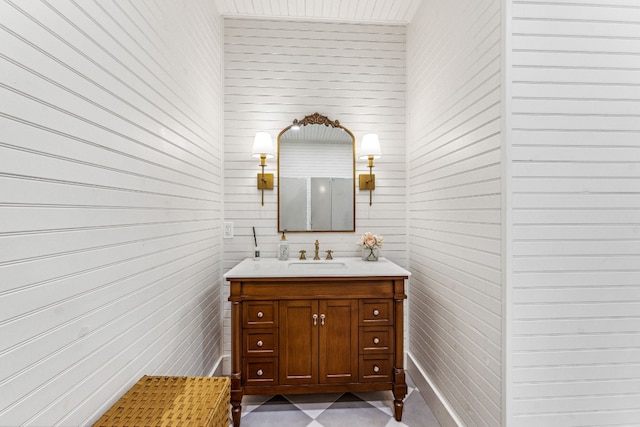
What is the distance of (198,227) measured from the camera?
1.98 m

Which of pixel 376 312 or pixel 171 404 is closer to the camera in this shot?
pixel 171 404

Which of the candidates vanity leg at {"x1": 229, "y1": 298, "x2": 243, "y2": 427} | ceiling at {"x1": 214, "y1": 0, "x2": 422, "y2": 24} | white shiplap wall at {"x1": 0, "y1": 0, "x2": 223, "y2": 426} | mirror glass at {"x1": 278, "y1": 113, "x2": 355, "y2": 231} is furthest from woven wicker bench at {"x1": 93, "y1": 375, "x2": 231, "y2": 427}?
ceiling at {"x1": 214, "y1": 0, "x2": 422, "y2": 24}

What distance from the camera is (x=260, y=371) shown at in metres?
1.94

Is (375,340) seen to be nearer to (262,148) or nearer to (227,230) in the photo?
(227,230)

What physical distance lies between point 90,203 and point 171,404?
71 cm

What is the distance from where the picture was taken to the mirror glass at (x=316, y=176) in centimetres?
257

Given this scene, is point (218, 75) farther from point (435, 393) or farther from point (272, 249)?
point (435, 393)

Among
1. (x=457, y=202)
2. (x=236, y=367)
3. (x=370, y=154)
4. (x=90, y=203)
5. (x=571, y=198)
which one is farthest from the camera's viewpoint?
(x=370, y=154)

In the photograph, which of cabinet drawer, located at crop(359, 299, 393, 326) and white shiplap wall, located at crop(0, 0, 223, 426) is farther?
→ cabinet drawer, located at crop(359, 299, 393, 326)

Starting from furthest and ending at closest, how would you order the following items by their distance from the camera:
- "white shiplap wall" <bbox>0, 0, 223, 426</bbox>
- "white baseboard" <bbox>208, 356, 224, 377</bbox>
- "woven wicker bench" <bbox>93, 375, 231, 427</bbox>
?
"white baseboard" <bbox>208, 356, 224, 377</bbox>
"woven wicker bench" <bbox>93, 375, 231, 427</bbox>
"white shiplap wall" <bbox>0, 0, 223, 426</bbox>

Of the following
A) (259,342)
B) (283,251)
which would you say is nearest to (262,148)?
(283,251)

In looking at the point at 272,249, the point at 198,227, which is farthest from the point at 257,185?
the point at 198,227

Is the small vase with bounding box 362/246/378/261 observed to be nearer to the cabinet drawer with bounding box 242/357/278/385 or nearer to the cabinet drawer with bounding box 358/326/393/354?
the cabinet drawer with bounding box 358/326/393/354

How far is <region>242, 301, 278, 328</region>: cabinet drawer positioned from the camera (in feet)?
6.36
